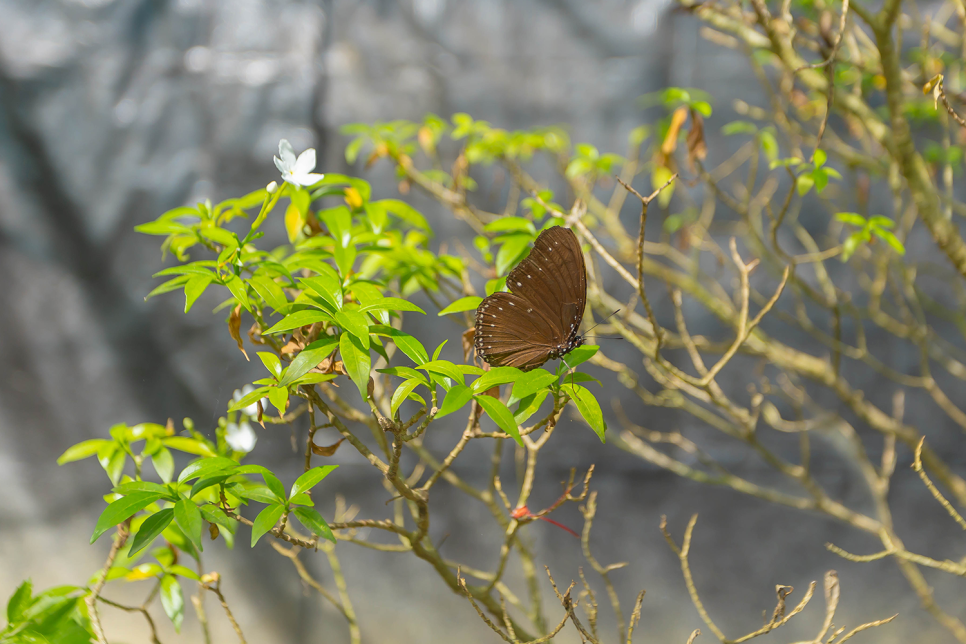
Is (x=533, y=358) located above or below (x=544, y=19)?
below

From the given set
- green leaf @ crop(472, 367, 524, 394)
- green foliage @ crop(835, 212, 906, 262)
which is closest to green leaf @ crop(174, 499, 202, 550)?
green leaf @ crop(472, 367, 524, 394)

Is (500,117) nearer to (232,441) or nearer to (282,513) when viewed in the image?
(232,441)

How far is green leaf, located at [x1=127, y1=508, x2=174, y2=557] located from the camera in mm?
561

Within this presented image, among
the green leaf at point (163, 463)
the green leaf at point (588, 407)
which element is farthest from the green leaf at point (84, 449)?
the green leaf at point (588, 407)

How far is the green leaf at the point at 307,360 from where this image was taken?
0.57 m

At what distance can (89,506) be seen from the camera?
2266 millimetres

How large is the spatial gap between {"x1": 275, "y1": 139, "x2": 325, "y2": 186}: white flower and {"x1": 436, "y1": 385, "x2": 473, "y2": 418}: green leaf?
0.31m

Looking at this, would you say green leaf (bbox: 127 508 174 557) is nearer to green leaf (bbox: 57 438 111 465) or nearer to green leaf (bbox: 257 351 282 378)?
green leaf (bbox: 257 351 282 378)

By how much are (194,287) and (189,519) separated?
25cm

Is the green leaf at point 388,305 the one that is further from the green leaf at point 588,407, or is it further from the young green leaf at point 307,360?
→ the green leaf at point 588,407

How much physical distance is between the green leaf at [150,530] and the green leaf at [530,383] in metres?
0.39

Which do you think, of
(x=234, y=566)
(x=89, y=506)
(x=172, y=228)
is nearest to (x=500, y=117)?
(x=172, y=228)

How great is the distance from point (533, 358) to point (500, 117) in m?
1.76

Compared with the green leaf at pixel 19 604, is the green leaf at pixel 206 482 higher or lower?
higher
